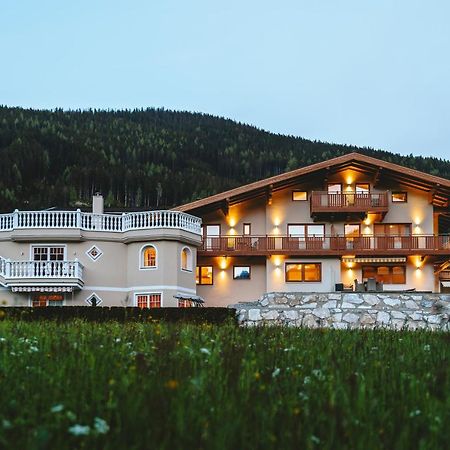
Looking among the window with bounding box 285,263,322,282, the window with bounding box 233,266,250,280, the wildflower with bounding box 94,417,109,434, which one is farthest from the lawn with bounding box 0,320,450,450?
the window with bounding box 233,266,250,280

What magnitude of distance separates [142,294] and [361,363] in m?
32.2

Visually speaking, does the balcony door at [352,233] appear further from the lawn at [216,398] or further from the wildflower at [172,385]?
the wildflower at [172,385]

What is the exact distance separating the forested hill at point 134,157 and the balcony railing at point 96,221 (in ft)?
236

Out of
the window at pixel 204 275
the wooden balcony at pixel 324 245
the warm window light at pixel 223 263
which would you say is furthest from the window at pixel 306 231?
the window at pixel 204 275

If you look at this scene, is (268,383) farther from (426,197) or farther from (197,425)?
(426,197)

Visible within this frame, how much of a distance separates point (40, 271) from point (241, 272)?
37.2ft

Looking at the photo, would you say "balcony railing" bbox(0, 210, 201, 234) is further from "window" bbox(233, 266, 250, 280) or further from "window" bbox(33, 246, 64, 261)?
"window" bbox(233, 266, 250, 280)

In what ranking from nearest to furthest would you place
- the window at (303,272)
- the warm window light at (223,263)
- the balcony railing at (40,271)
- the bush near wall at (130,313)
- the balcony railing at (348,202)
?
the bush near wall at (130,313) → the balcony railing at (40,271) → the balcony railing at (348,202) → the window at (303,272) → the warm window light at (223,263)

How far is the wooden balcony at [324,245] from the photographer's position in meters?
42.3

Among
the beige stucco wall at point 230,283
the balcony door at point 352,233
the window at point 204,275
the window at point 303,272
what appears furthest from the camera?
the window at point 204,275

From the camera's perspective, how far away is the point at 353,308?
1243 inches

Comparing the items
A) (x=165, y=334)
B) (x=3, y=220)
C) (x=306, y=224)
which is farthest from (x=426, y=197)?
(x=165, y=334)

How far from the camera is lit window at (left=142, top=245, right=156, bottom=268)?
40.1 meters

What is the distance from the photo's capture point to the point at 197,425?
5234 millimetres
